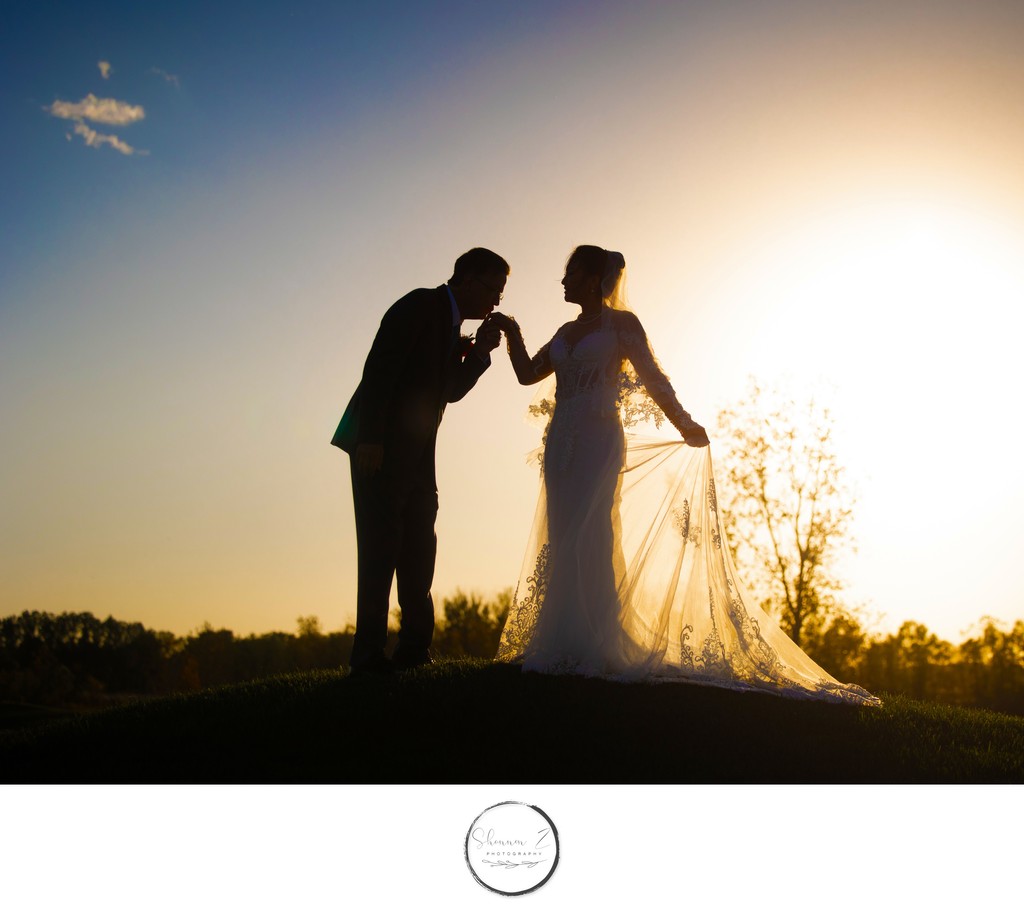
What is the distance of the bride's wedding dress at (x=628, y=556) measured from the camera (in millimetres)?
5629

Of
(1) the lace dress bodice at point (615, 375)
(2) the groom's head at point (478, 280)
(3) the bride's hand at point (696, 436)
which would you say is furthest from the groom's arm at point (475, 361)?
(3) the bride's hand at point (696, 436)

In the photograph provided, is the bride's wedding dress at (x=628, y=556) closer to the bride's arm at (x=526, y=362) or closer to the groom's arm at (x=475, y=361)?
the bride's arm at (x=526, y=362)

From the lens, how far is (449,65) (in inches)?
208

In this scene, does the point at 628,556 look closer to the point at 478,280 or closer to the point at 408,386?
the point at 408,386

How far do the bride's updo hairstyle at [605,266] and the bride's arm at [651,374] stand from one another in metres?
0.18

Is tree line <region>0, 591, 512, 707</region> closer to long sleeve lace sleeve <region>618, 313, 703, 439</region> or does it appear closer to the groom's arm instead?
the groom's arm

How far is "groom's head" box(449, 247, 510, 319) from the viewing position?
5836mm

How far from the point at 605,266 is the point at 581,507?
64.4 inches

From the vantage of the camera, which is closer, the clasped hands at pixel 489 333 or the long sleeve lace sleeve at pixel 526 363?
the clasped hands at pixel 489 333

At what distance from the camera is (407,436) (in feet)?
18.7
